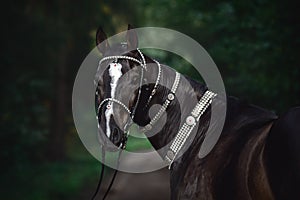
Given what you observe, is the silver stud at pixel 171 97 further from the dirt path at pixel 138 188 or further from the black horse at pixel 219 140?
the dirt path at pixel 138 188

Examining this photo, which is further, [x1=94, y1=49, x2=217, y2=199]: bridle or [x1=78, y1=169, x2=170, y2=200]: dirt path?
[x1=78, y1=169, x2=170, y2=200]: dirt path

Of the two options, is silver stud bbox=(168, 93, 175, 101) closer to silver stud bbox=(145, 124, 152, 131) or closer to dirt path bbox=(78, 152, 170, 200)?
silver stud bbox=(145, 124, 152, 131)

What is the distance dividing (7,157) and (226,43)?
249 inches

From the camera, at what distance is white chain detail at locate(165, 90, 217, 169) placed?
4641 millimetres

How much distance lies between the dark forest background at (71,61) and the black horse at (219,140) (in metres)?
5.32

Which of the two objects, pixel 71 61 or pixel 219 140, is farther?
pixel 71 61

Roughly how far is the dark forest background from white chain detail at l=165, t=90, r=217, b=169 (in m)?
5.27

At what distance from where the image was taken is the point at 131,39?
182 inches

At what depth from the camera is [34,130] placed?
51.0 feet

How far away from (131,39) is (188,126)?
2.92 ft

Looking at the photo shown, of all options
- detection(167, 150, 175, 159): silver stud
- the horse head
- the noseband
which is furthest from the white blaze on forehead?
detection(167, 150, 175, 159): silver stud

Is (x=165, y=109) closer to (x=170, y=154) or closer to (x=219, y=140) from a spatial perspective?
(x=170, y=154)

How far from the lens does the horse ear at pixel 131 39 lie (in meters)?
4.59

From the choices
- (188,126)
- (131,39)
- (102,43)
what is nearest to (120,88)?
(131,39)
